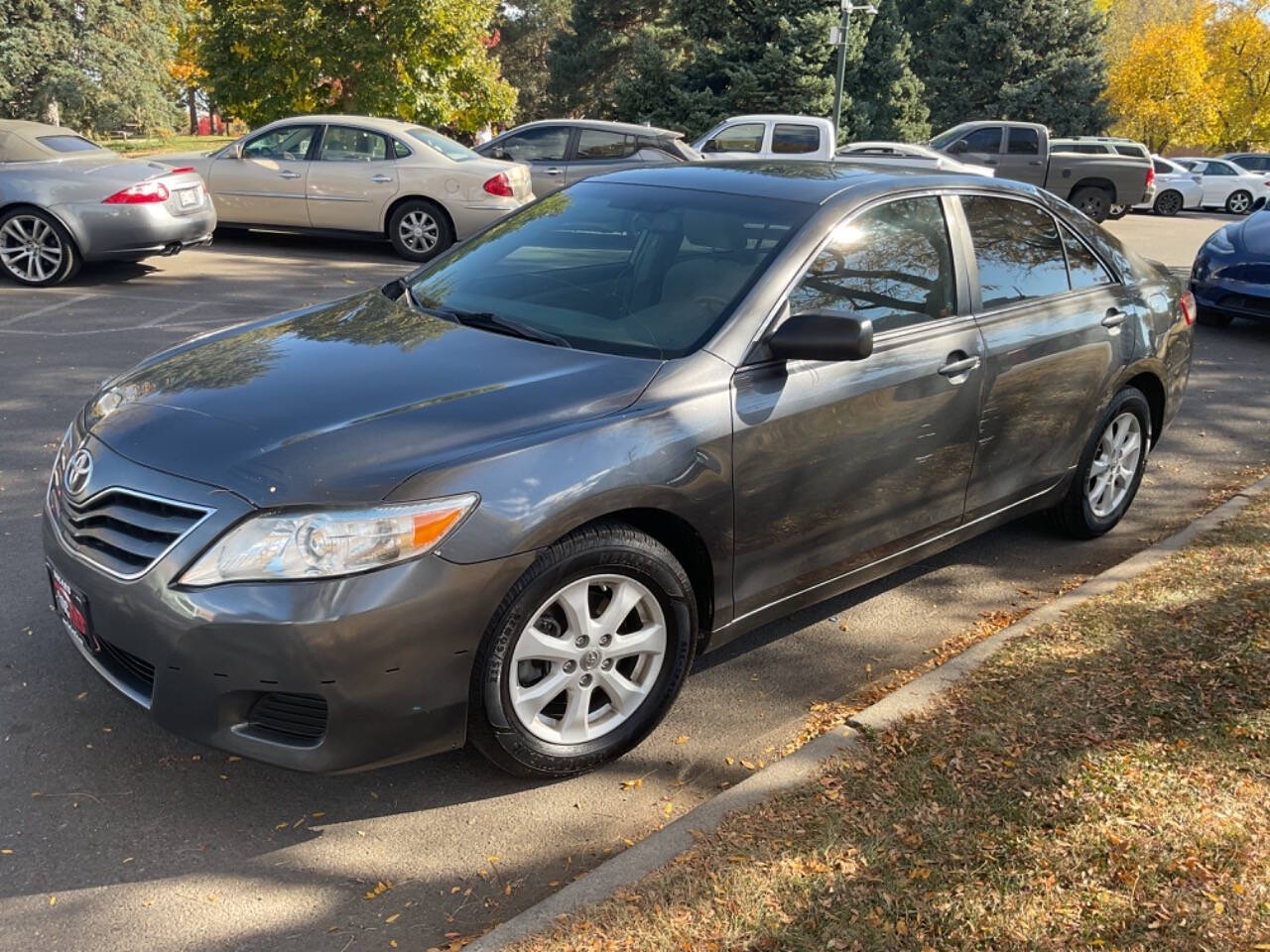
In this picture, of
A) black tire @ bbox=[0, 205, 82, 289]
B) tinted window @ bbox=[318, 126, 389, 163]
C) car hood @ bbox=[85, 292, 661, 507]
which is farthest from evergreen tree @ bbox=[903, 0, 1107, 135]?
car hood @ bbox=[85, 292, 661, 507]

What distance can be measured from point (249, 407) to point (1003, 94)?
3933 cm

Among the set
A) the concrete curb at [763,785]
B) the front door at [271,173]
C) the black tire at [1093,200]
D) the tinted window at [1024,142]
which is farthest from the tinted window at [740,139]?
the concrete curb at [763,785]

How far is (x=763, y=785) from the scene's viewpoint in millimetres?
3156

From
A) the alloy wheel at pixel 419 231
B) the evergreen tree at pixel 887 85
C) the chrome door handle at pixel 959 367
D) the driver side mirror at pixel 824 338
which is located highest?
the evergreen tree at pixel 887 85

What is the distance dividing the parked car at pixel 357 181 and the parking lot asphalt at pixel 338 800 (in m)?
7.74

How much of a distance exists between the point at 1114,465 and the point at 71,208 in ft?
28.4

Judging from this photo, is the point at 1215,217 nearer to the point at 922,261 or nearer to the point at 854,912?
the point at 922,261

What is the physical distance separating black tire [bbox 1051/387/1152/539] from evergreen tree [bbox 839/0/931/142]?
28.8 metres

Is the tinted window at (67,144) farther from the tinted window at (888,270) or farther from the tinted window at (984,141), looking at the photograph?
the tinted window at (984,141)

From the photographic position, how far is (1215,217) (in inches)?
1167

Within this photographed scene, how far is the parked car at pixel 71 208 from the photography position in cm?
990

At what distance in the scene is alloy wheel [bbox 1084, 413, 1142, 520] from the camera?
5242mm

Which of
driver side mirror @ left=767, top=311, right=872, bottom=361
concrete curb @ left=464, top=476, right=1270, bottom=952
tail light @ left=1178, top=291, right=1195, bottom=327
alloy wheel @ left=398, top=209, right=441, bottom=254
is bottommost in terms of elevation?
concrete curb @ left=464, top=476, right=1270, bottom=952

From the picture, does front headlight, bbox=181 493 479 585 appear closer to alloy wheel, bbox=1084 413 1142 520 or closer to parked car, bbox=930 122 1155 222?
alloy wheel, bbox=1084 413 1142 520
